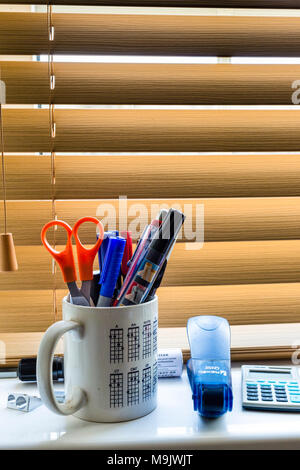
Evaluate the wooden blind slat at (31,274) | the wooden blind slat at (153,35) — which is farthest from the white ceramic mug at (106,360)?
the wooden blind slat at (153,35)

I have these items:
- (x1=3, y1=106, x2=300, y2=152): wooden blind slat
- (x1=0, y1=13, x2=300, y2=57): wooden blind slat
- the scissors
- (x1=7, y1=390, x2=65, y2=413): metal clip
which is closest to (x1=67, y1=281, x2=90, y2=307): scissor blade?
the scissors

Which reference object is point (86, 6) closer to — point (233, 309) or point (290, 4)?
point (290, 4)

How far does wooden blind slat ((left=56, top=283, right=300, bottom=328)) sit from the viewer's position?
86 centimetres

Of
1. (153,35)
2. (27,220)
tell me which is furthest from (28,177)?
(153,35)

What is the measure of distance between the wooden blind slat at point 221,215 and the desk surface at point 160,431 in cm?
28

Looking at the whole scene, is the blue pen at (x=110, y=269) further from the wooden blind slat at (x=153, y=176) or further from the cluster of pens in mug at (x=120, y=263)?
the wooden blind slat at (x=153, y=176)

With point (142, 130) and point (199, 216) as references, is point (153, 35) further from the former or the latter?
point (199, 216)

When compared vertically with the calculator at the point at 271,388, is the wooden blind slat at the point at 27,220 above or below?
above

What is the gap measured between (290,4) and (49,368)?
0.69 meters

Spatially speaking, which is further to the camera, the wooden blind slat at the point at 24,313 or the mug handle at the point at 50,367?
the wooden blind slat at the point at 24,313

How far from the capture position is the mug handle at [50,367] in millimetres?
618

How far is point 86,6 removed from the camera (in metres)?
0.81

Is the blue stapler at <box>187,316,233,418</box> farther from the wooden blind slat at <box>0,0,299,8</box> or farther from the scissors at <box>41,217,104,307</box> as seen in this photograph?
the wooden blind slat at <box>0,0,299,8</box>
